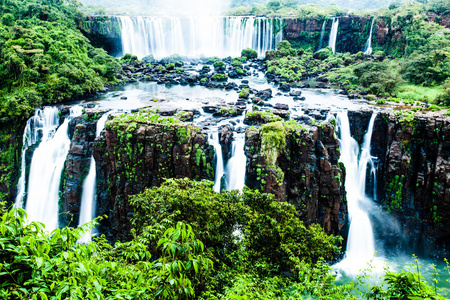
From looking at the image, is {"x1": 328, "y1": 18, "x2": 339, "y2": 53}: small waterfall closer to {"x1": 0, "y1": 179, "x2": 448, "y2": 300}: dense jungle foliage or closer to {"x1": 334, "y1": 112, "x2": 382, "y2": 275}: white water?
{"x1": 334, "y1": 112, "x2": 382, "y2": 275}: white water

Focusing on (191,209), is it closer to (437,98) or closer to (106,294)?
(106,294)

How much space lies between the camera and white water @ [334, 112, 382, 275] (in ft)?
63.9

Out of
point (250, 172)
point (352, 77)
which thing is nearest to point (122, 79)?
point (250, 172)

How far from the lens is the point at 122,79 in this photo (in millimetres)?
36844

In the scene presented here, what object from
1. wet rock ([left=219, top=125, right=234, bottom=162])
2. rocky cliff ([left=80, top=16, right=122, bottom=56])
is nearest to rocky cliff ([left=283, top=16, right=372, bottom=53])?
rocky cliff ([left=80, top=16, right=122, bottom=56])

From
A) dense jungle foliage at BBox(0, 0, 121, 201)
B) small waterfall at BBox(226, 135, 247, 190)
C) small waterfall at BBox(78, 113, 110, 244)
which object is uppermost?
dense jungle foliage at BBox(0, 0, 121, 201)

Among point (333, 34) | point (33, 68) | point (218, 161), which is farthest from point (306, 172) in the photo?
point (333, 34)

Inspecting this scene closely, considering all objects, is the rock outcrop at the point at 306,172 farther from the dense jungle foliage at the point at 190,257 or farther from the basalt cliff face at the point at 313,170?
the dense jungle foliage at the point at 190,257

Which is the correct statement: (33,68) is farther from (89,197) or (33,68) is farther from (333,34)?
(333,34)

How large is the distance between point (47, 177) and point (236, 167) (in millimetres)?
14718

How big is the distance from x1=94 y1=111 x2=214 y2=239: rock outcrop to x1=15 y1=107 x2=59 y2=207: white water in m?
6.45

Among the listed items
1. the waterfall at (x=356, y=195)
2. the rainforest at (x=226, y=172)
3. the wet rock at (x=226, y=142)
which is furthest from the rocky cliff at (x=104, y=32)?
the waterfall at (x=356, y=195)

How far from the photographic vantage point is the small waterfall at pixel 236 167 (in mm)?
18938

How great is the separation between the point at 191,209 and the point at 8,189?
21945 mm
